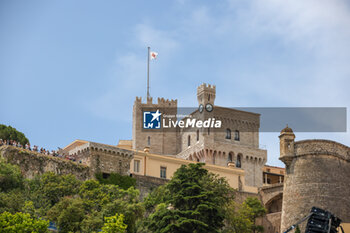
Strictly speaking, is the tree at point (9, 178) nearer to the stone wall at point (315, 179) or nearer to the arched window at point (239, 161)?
the stone wall at point (315, 179)

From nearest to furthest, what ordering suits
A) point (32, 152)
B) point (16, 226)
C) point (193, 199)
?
point (16, 226), point (193, 199), point (32, 152)

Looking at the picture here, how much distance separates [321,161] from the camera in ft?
205

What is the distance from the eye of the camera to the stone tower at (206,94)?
100688 millimetres

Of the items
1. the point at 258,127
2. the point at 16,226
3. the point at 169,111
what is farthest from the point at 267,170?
the point at 16,226

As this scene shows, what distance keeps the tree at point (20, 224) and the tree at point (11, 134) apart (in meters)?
36.5

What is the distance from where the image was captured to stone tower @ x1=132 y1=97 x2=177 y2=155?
332 ft

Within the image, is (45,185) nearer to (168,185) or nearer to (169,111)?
(168,185)

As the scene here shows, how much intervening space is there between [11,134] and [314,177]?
44094mm

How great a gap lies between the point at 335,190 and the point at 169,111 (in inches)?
1755

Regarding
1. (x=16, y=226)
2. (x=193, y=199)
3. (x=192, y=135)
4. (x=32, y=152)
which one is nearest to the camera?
(x=16, y=226)

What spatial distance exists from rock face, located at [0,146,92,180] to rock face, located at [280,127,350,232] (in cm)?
2114

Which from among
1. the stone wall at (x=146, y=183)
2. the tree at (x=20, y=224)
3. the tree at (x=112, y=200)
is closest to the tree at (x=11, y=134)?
the stone wall at (x=146, y=183)

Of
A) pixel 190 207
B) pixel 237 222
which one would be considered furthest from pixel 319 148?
pixel 237 222

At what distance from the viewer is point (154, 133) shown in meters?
102
